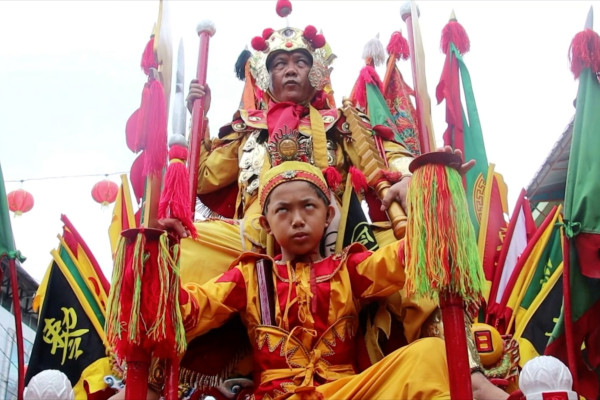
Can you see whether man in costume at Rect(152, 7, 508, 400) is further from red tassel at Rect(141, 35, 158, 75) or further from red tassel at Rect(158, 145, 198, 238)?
red tassel at Rect(158, 145, 198, 238)

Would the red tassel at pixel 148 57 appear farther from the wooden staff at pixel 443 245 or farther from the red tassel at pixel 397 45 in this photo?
the red tassel at pixel 397 45

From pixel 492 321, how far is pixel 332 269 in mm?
1299

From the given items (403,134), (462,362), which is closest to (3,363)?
(403,134)

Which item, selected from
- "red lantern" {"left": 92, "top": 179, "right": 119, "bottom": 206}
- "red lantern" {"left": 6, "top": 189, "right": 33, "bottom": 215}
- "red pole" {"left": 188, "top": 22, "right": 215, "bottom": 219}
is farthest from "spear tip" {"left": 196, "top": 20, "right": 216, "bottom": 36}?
"red lantern" {"left": 6, "top": 189, "right": 33, "bottom": 215}

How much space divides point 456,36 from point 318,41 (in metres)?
1.15

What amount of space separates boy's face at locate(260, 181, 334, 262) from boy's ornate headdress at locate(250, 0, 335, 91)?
137 centimetres

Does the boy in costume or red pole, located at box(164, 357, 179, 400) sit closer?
red pole, located at box(164, 357, 179, 400)

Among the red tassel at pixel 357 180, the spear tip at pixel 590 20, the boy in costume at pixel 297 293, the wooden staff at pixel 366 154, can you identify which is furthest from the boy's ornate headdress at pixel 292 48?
the spear tip at pixel 590 20

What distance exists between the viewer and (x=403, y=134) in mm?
6027

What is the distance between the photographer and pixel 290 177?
3695 millimetres

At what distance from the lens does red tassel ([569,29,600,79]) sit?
3826 millimetres

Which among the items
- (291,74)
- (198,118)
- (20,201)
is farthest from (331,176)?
(20,201)

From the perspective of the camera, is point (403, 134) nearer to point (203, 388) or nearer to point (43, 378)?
point (203, 388)

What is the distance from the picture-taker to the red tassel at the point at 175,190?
2.94 metres
